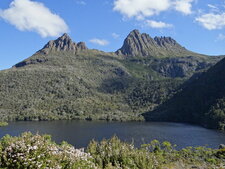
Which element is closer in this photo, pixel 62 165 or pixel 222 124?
pixel 62 165

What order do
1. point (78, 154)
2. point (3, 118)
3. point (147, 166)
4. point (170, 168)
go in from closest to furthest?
point (78, 154)
point (147, 166)
point (170, 168)
point (3, 118)

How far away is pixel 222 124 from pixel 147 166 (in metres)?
143

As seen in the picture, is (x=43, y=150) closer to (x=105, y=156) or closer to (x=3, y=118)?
(x=105, y=156)

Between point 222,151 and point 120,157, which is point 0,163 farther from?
point 222,151

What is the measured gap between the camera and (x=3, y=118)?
189750 millimetres

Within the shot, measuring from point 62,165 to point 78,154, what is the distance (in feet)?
5.20

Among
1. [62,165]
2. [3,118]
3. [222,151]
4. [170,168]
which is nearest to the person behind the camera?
[62,165]

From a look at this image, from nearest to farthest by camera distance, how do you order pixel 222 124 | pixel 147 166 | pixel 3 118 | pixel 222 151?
pixel 147 166, pixel 222 151, pixel 222 124, pixel 3 118

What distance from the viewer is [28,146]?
1389 cm

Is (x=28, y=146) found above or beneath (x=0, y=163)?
above

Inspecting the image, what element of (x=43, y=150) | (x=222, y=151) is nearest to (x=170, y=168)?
(x=43, y=150)

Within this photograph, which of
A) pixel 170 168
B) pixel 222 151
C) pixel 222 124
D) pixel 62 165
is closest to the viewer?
pixel 62 165

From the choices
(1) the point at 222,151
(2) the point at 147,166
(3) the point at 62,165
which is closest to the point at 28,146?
(3) the point at 62,165

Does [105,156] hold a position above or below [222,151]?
above
